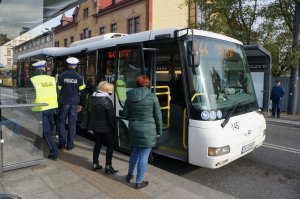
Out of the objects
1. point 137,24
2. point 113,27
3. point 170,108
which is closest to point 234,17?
point 170,108

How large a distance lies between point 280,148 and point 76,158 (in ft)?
16.9

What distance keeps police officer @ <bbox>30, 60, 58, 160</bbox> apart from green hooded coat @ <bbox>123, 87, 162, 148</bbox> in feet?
6.41

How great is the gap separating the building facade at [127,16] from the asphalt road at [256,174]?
643 inches

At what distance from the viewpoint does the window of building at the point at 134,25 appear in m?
Answer: 28.5

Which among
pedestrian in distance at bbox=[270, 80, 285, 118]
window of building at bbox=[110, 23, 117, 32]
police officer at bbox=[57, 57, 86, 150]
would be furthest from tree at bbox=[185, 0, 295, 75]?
window of building at bbox=[110, 23, 117, 32]

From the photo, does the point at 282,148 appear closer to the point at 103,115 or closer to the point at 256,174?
the point at 256,174

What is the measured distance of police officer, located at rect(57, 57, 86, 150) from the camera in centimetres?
645

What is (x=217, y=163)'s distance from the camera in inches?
202

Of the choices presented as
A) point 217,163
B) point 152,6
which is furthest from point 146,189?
point 152,6

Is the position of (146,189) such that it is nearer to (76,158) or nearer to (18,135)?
(76,158)

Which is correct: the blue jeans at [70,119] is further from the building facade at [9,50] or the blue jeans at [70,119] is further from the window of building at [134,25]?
the window of building at [134,25]

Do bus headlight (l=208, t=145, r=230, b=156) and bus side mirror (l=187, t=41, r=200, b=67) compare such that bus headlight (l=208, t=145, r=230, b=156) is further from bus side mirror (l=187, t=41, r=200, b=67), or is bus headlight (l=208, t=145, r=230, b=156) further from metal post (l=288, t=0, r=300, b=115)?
metal post (l=288, t=0, r=300, b=115)

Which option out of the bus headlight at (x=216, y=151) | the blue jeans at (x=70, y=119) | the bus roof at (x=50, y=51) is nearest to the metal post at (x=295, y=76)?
the bus roof at (x=50, y=51)

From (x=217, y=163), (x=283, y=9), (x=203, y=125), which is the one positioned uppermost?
(x=283, y=9)
